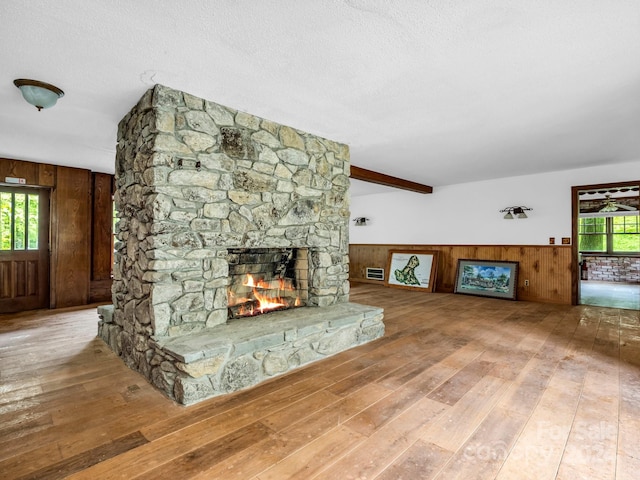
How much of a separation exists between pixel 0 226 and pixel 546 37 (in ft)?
21.0

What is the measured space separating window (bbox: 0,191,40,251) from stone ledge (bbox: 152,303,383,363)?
3909 mm

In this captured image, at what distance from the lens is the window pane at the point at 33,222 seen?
477 cm

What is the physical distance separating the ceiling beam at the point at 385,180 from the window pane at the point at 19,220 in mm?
4798

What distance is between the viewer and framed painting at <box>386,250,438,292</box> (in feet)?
22.1

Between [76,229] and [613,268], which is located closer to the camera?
[76,229]

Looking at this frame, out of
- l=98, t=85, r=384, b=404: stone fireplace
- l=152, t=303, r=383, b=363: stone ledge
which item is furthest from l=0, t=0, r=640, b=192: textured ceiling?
l=152, t=303, r=383, b=363: stone ledge

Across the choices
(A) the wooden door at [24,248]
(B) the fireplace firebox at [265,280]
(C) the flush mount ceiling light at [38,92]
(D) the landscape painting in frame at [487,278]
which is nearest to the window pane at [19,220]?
(A) the wooden door at [24,248]

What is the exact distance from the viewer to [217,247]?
8.82ft

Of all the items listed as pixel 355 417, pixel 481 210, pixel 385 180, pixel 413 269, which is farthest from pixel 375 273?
pixel 355 417

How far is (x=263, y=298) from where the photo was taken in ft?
11.5

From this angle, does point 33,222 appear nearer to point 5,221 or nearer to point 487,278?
point 5,221

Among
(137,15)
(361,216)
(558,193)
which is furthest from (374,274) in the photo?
(137,15)

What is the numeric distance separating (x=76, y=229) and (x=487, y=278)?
22.9 ft

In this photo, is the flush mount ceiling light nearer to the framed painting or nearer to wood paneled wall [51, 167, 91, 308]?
wood paneled wall [51, 167, 91, 308]
